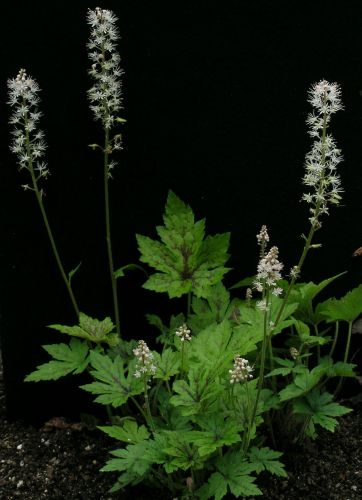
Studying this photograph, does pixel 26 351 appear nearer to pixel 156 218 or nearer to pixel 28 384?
pixel 28 384

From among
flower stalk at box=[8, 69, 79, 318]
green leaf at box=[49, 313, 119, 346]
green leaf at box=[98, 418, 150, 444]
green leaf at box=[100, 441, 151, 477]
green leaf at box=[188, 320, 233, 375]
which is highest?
flower stalk at box=[8, 69, 79, 318]

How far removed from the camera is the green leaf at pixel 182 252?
2525 mm

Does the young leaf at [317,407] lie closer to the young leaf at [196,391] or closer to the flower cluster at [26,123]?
the young leaf at [196,391]

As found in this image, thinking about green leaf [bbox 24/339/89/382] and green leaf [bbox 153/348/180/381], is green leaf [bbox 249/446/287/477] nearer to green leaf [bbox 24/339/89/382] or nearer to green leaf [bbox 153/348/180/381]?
green leaf [bbox 153/348/180/381]

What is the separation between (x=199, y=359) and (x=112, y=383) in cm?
34

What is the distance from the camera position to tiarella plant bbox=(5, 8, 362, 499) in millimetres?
2131

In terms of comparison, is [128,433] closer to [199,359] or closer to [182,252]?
[199,359]

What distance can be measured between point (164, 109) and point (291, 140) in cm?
54

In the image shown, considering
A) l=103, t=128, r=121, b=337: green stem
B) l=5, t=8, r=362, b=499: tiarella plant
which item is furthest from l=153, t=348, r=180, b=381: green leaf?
l=103, t=128, r=121, b=337: green stem

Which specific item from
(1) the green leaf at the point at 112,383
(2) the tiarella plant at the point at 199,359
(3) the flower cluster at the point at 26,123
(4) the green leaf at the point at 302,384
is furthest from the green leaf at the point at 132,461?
(3) the flower cluster at the point at 26,123

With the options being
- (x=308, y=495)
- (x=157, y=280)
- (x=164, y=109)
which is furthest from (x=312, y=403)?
(x=164, y=109)

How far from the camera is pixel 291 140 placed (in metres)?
2.72

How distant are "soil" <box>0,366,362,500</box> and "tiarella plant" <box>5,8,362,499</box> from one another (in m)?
0.10

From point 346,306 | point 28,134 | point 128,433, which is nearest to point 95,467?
point 128,433
